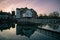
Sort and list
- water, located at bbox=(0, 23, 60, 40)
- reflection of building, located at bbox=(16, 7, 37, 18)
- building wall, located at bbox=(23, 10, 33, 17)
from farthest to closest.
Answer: reflection of building, located at bbox=(16, 7, 37, 18) < building wall, located at bbox=(23, 10, 33, 17) < water, located at bbox=(0, 23, 60, 40)

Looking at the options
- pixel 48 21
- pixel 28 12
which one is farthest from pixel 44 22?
pixel 28 12

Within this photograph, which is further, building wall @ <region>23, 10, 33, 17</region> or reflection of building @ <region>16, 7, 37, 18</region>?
reflection of building @ <region>16, 7, 37, 18</region>

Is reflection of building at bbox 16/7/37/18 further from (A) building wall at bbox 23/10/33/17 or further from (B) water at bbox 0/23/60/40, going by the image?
(B) water at bbox 0/23/60/40

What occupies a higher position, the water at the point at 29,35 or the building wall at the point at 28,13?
the building wall at the point at 28,13

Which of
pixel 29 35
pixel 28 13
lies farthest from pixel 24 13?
pixel 29 35

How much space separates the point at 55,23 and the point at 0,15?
39.2m

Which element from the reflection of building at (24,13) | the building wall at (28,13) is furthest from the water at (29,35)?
the reflection of building at (24,13)

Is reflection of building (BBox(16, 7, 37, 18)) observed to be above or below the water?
above

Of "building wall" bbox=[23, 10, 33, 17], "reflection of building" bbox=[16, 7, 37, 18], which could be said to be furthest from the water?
"reflection of building" bbox=[16, 7, 37, 18]

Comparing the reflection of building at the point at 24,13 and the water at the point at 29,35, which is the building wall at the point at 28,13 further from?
the water at the point at 29,35

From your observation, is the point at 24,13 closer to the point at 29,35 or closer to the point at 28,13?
the point at 28,13

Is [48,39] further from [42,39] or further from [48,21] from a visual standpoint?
[48,21]

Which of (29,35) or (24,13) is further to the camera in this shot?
(24,13)

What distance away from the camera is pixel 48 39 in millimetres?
14164
